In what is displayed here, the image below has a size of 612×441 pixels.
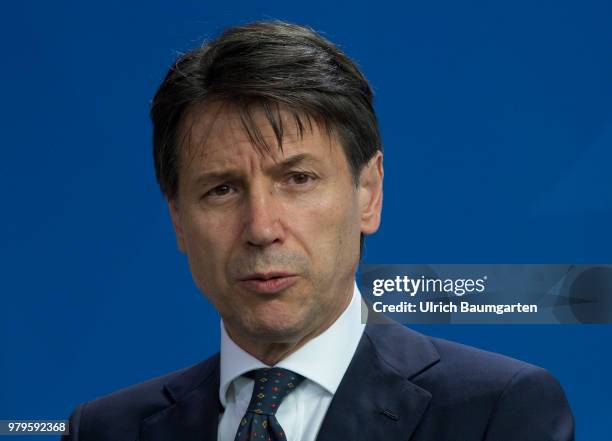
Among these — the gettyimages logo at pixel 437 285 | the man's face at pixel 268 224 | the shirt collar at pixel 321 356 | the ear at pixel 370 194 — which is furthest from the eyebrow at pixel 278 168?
the gettyimages logo at pixel 437 285

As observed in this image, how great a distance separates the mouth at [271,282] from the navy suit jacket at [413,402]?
22cm

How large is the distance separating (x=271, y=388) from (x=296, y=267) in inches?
9.2

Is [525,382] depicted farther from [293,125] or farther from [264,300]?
[293,125]

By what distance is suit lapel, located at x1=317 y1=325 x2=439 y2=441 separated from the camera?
180 centimetres

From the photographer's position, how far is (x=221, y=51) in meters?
1.88

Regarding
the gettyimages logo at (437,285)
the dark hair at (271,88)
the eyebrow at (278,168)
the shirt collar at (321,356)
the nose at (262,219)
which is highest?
the dark hair at (271,88)

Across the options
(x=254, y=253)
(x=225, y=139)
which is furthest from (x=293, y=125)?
(x=254, y=253)

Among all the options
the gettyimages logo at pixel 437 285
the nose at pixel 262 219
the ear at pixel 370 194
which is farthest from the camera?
the gettyimages logo at pixel 437 285

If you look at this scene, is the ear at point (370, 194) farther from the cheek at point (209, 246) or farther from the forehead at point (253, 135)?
the cheek at point (209, 246)

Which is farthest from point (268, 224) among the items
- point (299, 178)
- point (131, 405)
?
point (131, 405)

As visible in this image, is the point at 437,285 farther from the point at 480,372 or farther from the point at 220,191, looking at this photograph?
the point at 220,191

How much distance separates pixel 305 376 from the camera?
1.86 meters

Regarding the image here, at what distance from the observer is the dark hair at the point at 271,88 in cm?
179

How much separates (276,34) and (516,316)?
0.93 meters
